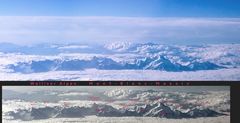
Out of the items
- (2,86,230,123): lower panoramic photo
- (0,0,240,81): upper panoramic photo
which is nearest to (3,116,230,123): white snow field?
(2,86,230,123): lower panoramic photo

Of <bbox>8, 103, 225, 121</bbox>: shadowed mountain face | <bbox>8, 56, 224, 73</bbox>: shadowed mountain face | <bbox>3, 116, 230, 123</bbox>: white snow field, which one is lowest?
<bbox>3, 116, 230, 123</bbox>: white snow field

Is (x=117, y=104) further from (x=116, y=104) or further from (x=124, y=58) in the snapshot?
(x=124, y=58)

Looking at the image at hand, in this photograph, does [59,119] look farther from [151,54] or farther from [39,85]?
[151,54]

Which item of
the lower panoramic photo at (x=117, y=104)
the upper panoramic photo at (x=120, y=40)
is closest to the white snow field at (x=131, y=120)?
the lower panoramic photo at (x=117, y=104)

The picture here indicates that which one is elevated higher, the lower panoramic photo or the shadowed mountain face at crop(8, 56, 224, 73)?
the shadowed mountain face at crop(8, 56, 224, 73)

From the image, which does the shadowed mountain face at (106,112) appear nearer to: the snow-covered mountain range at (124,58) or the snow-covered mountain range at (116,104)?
the snow-covered mountain range at (116,104)

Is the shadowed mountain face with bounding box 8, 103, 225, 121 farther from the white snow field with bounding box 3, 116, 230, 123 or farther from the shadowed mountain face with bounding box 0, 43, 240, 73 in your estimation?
the shadowed mountain face with bounding box 0, 43, 240, 73

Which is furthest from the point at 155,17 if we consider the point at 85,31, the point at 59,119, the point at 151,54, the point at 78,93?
the point at 59,119
